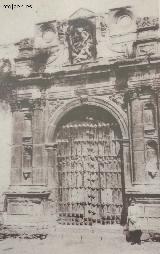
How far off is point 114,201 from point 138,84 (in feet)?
6.21

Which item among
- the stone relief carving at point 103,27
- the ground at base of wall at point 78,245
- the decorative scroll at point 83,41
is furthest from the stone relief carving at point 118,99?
the ground at base of wall at point 78,245

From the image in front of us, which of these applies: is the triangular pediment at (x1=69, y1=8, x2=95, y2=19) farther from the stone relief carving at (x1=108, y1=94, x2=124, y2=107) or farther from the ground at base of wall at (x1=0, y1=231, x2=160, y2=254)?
the ground at base of wall at (x1=0, y1=231, x2=160, y2=254)

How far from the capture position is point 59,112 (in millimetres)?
6055

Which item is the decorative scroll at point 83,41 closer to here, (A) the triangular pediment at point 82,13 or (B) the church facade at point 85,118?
(B) the church facade at point 85,118

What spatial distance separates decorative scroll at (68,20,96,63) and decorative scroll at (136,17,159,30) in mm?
755

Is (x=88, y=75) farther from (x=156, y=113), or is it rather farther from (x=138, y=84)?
(x=156, y=113)

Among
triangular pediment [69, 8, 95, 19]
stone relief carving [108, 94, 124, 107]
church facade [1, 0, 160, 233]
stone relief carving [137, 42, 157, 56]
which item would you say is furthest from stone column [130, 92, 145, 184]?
triangular pediment [69, 8, 95, 19]

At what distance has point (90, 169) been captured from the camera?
590 centimetres

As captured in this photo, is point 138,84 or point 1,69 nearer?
point 138,84

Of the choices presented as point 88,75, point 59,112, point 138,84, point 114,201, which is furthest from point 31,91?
point 114,201

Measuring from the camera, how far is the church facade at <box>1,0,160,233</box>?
18.1 ft

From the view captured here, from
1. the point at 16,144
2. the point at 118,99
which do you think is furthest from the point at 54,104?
the point at 118,99

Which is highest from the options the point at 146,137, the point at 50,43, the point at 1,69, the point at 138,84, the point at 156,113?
the point at 50,43

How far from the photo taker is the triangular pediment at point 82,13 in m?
5.25
